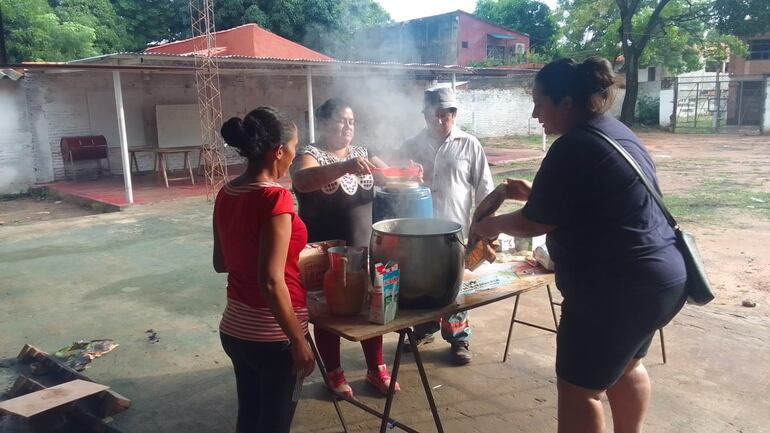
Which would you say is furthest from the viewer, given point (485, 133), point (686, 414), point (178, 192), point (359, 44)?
point (485, 133)

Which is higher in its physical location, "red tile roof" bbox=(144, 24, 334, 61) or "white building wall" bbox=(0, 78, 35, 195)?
"red tile roof" bbox=(144, 24, 334, 61)

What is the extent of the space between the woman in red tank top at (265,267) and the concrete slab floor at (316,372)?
0.98m

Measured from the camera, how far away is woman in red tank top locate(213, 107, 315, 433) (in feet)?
5.98

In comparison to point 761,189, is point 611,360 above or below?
above

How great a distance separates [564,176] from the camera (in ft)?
5.94

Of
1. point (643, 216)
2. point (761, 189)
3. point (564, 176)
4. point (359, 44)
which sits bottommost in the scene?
point (761, 189)

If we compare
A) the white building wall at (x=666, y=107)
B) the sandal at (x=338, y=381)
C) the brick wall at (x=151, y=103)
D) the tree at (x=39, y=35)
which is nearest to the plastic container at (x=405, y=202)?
the sandal at (x=338, y=381)

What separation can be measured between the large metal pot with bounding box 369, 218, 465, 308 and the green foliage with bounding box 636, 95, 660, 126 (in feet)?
83.3

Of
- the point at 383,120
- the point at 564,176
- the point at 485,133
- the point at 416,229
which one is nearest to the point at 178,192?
the point at 383,120

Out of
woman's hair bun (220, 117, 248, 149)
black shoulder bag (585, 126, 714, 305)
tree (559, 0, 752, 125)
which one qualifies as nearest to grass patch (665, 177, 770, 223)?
black shoulder bag (585, 126, 714, 305)

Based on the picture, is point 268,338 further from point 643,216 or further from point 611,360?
point 643,216

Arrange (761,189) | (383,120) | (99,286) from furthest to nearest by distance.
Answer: (383,120) → (761,189) → (99,286)

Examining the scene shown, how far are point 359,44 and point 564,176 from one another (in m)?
19.0

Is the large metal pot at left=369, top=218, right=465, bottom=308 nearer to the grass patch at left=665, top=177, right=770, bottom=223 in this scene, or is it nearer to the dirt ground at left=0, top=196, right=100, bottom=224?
the grass patch at left=665, top=177, right=770, bottom=223
